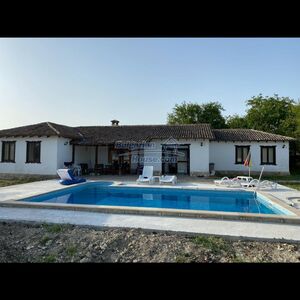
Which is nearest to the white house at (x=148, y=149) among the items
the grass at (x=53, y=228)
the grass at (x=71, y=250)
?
the grass at (x=53, y=228)

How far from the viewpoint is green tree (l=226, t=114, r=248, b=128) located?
34731 millimetres

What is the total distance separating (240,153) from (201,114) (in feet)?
62.1

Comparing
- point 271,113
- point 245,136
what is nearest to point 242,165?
point 245,136

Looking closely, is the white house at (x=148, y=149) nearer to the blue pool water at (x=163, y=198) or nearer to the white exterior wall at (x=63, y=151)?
the white exterior wall at (x=63, y=151)

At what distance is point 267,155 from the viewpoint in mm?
20922

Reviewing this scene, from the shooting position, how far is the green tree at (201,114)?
1512 inches

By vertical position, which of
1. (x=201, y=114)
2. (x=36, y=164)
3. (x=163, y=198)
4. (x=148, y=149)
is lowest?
(x=163, y=198)

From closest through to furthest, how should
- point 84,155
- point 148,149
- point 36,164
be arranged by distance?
1. point 36,164
2. point 148,149
3. point 84,155

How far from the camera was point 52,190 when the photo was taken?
12.6m

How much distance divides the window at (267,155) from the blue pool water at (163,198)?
30.8 ft

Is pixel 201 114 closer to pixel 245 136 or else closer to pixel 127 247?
pixel 245 136
